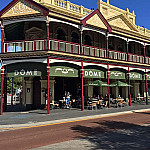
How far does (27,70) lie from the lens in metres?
15.0

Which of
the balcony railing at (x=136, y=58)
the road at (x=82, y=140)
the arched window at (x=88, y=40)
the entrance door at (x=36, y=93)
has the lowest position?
the road at (x=82, y=140)

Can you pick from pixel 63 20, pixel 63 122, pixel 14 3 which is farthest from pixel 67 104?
pixel 14 3

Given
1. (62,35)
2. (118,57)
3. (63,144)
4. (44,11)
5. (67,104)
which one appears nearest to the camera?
(63,144)

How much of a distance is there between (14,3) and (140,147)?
48.2 ft

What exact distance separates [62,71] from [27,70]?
2886mm

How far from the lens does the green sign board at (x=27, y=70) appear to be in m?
14.9

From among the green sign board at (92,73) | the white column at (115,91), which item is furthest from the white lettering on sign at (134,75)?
the green sign board at (92,73)

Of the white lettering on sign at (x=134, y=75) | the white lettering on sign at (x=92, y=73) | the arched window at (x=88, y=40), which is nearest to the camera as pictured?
the white lettering on sign at (x=92, y=73)

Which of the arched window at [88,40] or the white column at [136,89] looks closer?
the arched window at [88,40]

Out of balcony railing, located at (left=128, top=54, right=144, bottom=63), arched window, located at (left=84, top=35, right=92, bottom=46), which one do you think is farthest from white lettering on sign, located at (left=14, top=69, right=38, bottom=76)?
balcony railing, located at (left=128, top=54, right=144, bottom=63)

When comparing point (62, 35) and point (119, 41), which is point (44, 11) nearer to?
point (62, 35)

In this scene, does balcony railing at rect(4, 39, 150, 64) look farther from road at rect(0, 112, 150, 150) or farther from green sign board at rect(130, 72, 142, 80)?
road at rect(0, 112, 150, 150)

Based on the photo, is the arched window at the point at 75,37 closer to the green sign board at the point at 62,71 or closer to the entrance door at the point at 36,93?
the green sign board at the point at 62,71

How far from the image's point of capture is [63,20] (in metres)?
15.8
